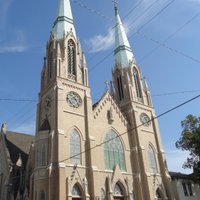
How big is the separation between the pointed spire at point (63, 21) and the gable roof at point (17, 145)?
17383mm

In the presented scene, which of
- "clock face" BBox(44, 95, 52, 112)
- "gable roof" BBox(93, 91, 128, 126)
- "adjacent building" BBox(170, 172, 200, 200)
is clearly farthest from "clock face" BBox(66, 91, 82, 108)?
"adjacent building" BBox(170, 172, 200, 200)

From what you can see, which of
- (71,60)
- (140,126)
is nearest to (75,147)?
(140,126)

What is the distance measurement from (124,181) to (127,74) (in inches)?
663

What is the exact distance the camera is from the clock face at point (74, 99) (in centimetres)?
2975

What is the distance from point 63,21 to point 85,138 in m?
17.9

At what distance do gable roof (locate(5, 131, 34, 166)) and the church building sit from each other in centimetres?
547

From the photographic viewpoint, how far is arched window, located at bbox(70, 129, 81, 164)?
26703mm

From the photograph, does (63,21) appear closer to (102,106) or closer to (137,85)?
(102,106)

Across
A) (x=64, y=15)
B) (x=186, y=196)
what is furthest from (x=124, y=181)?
(x=64, y=15)

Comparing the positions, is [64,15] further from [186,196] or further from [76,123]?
[186,196]

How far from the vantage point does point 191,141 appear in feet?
107

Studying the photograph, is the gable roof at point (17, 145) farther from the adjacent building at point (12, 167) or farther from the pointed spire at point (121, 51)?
the pointed spire at point (121, 51)

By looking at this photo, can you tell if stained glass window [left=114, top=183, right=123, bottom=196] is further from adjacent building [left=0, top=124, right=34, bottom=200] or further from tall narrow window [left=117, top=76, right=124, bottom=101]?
tall narrow window [left=117, top=76, right=124, bottom=101]

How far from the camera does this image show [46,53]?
35500mm
